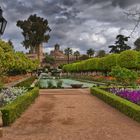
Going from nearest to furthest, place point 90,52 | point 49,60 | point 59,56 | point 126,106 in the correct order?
point 126,106 < point 49,60 < point 90,52 < point 59,56

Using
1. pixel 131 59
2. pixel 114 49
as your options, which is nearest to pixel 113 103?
pixel 131 59

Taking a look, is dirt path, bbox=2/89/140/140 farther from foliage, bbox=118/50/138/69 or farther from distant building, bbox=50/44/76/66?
distant building, bbox=50/44/76/66

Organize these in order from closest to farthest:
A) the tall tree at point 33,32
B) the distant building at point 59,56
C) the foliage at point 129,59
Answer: the foliage at point 129,59 → the tall tree at point 33,32 → the distant building at point 59,56

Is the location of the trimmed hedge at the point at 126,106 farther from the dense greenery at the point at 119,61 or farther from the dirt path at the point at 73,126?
the dense greenery at the point at 119,61

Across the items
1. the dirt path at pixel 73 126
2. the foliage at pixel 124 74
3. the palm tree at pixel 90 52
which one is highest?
the palm tree at pixel 90 52

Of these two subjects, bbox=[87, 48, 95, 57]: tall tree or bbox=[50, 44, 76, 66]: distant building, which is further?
bbox=[50, 44, 76, 66]: distant building

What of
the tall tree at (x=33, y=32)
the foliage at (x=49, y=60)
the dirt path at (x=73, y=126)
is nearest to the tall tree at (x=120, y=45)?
the tall tree at (x=33, y=32)

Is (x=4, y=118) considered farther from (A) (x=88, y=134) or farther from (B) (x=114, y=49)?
(B) (x=114, y=49)

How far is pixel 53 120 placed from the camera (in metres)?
11.6

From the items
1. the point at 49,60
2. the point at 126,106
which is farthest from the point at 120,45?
the point at 126,106

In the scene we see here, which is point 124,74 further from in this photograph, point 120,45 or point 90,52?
point 90,52

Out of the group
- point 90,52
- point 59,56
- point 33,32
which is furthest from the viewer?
point 59,56

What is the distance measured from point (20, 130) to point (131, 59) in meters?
41.4

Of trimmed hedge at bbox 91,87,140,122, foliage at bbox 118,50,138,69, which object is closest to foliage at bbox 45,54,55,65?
foliage at bbox 118,50,138,69
